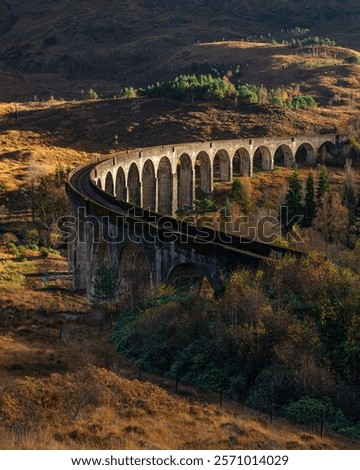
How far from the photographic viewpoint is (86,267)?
50719 millimetres

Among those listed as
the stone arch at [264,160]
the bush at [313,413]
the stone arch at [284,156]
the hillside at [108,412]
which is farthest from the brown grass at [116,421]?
the stone arch at [284,156]

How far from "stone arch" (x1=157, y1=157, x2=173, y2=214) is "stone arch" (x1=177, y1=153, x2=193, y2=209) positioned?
3981mm

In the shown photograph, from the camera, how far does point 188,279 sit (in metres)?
36.9

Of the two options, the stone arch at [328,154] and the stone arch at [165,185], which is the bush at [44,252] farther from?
the stone arch at [328,154]

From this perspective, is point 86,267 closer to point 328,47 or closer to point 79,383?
point 79,383

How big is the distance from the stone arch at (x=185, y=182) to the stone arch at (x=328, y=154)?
86.5 ft

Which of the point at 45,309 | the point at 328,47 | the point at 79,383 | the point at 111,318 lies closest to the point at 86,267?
the point at 45,309

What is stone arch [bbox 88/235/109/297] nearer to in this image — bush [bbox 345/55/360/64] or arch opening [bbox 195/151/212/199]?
arch opening [bbox 195/151/212/199]

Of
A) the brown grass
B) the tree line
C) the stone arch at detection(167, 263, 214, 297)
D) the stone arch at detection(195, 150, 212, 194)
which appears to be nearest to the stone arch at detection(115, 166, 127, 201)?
the stone arch at detection(195, 150, 212, 194)

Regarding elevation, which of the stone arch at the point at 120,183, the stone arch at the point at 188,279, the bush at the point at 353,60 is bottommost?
the stone arch at the point at 188,279

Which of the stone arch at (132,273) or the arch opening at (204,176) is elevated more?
the arch opening at (204,176)

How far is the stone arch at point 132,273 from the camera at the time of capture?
133 ft

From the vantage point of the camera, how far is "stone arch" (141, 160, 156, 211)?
72.1 m
